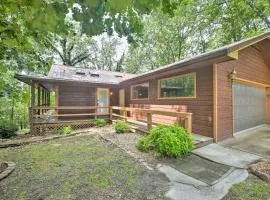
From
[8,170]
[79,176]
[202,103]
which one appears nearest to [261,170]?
[202,103]

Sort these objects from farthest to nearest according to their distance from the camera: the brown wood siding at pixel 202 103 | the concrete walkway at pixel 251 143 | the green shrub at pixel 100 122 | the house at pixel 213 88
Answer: the green shrub at pixel 100 122 → the brown wood siding at pixel 202 103 → the house at pixel 213 88 → the concrete walkway at pixel 251 143

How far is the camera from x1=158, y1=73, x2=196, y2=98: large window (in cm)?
734

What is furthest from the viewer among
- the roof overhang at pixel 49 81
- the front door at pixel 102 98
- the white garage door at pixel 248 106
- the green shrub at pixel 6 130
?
the front door at pixel 102 98

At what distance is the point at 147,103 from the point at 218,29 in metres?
12.5

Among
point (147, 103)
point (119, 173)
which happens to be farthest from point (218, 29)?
point (119, 173)

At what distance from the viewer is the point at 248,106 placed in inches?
333

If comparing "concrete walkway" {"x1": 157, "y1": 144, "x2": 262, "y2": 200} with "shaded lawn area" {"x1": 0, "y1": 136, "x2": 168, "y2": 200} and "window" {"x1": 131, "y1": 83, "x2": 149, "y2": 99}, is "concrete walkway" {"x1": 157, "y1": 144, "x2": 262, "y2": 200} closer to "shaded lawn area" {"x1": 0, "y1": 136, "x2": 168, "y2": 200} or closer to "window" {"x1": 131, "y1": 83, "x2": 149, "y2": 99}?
"shaded lawn area" {"x1": 0, "y1": 136, "x2": 168, "y2": 200}

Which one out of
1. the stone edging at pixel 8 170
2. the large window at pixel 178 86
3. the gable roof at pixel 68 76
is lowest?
the stone edging at pixel 8 170

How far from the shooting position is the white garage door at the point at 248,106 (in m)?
7.61

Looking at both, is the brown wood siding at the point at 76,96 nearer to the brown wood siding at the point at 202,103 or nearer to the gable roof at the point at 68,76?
the gable roof at the point at 68,76

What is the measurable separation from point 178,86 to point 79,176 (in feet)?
17.9

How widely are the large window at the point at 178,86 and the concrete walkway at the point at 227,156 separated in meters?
2.24

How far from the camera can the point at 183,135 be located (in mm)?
5402

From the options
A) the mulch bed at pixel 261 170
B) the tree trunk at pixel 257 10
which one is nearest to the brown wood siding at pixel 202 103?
the mulch bed at pixel 261 170
